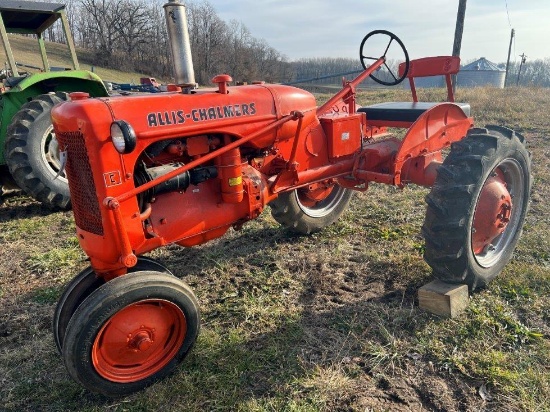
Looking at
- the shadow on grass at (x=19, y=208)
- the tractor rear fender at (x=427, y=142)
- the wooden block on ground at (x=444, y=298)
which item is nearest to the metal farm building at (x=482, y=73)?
the tractor rear fender at (x=427, y=142)

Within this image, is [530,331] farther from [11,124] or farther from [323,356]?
[11,124]

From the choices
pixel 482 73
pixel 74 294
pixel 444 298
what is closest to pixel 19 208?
pixel 74 294

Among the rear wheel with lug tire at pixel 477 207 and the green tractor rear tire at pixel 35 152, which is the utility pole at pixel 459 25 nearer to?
the rear wheel with lug tire at pixel 477 207

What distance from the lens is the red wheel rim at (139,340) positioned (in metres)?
2.26

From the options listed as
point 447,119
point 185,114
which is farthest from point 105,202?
point 447,119

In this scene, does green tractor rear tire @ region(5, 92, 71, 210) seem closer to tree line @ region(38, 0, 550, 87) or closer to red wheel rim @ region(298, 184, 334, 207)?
red wheel rim @ region(298, 184, 334, 207)

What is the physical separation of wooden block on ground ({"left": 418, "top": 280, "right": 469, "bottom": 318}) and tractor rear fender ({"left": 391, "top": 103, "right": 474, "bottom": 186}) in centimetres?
89

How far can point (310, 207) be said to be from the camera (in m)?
4.32

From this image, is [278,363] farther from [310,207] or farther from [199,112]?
[310,207]

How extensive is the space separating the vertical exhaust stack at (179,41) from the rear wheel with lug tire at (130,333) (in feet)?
3.83

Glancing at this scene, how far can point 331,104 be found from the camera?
341cm

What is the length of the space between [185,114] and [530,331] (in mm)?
2494

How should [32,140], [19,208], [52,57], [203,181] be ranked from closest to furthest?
[203,181] < [32,140] < [19,208] < [52,57]

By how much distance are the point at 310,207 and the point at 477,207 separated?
5.20 feet
